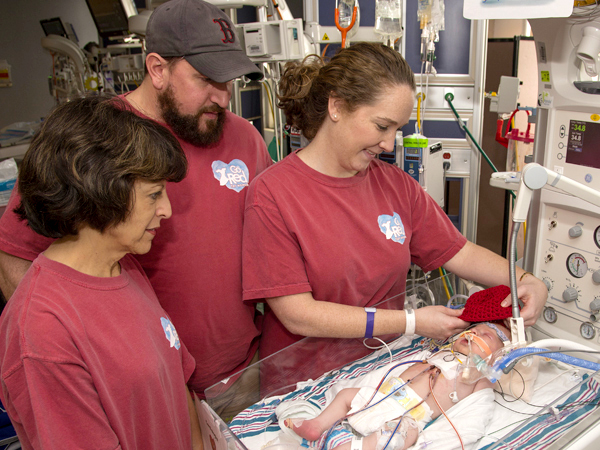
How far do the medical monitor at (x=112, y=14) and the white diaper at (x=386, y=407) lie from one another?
4.95m

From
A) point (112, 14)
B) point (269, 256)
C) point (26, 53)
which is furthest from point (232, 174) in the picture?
point (26, 53)

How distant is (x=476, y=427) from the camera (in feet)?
4.63

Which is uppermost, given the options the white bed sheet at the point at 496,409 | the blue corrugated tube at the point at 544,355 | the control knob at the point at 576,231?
the control knob at the point at 576,231

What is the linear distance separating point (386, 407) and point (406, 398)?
0.09 m

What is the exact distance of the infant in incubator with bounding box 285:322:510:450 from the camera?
1.39 m

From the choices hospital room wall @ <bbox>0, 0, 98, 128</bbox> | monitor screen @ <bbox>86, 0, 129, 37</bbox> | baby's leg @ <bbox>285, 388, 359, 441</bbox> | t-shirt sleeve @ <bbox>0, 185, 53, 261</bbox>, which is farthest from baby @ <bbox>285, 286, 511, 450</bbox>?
hospital room wall @ <bbox>0, 0, 98, 128</bbox>

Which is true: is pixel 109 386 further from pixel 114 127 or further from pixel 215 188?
pixel 215 188

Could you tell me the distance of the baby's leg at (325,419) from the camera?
1.40 metres

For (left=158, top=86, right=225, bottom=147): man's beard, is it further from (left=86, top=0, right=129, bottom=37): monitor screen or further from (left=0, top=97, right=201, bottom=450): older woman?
(left=86, top=0, right=129, bottom=37): monitor screen

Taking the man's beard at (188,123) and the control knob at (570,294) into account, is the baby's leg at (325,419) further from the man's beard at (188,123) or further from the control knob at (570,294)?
the man's beard at (188,123)

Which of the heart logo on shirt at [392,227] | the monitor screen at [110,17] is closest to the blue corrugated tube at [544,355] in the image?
the heart logo on shirt at [392,227]

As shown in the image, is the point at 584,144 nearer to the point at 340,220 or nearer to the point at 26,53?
the point at 340,220

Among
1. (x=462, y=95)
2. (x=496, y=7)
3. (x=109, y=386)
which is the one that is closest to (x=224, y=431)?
(x=109, y=386)

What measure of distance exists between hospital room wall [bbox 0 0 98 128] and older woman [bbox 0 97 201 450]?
690cm
